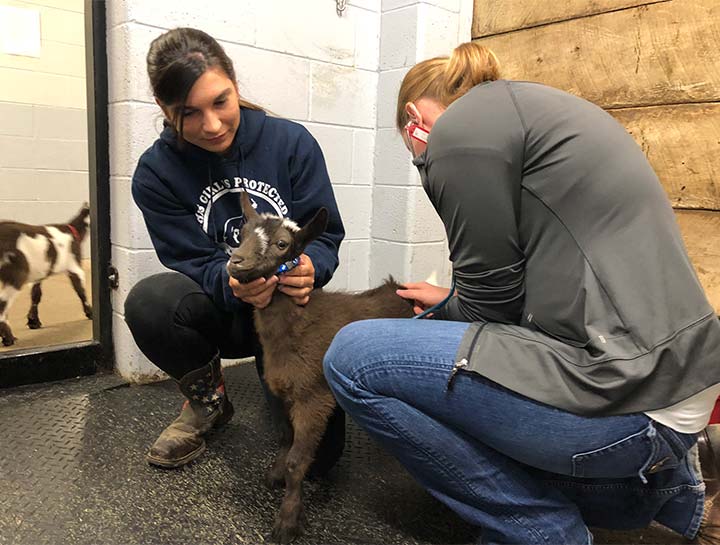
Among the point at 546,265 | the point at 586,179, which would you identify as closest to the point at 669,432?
the point at 546,265

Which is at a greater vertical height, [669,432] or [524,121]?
[524,121]

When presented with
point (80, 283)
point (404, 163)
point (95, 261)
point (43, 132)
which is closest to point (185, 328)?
point (95, 261)

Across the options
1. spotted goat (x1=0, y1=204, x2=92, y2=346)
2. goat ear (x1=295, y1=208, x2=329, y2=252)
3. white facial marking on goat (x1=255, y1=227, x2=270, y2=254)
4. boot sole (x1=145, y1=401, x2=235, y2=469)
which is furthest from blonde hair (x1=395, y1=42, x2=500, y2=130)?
spotted goat (x1=0, y1=204, x2=92, y2=346)

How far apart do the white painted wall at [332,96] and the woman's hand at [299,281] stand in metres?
1.06

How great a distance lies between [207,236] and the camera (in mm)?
1854

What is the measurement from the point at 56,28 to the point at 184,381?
91.4 inches

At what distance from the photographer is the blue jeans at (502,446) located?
1.14 meters

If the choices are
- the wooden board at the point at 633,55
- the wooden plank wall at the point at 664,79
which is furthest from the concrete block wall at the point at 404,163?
the wooden plank wall at the point at 664,79

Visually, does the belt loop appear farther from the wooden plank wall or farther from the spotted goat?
the spotted goat

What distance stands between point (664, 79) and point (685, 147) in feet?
0.84

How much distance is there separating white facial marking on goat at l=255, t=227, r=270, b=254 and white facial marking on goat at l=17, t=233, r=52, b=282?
6.27 feet

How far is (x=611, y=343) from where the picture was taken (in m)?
1.09

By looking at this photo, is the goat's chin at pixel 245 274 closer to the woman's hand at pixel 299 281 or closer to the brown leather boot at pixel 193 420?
the woman's hand at pixel 299 281

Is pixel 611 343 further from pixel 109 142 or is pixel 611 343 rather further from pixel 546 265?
pixel 109 142
